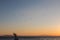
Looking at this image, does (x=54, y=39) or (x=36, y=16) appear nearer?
(x=36, y=16)

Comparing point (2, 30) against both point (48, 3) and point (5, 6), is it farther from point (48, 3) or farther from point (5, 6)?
point (48, 3)

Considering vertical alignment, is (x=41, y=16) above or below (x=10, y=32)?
above

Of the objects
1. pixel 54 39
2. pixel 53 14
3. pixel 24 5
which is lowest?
pixel 54 39

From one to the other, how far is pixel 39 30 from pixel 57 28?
0.54m

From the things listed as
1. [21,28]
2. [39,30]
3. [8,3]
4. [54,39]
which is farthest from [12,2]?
[54,39]

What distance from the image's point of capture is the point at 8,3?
195 inches

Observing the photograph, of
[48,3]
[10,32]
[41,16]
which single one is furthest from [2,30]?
[48,3]

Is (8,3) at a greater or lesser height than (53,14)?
A: greater

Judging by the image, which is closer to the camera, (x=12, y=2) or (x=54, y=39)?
(x=12, y=2)

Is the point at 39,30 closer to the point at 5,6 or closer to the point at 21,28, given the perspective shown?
the point at 21,28

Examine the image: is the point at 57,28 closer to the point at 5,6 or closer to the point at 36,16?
Result: the point at 36,16

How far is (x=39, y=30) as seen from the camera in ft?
16.6

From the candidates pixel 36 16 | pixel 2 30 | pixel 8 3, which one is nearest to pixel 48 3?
pixel 36 16

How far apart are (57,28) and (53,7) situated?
64cm
